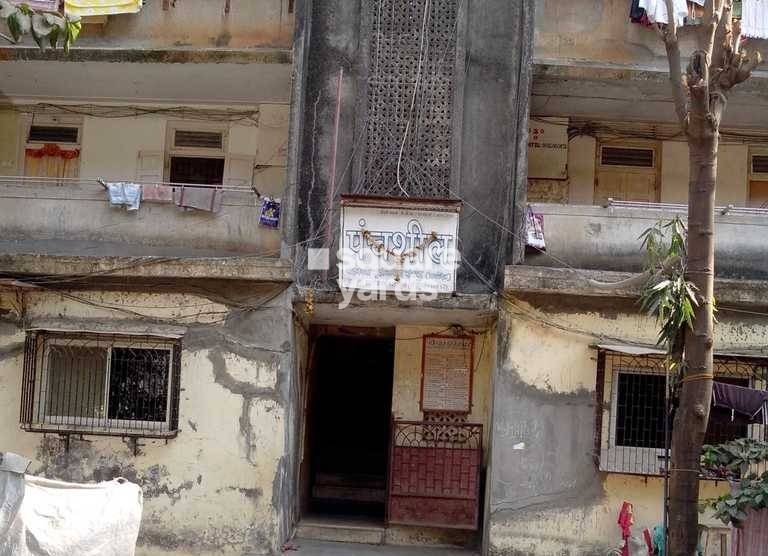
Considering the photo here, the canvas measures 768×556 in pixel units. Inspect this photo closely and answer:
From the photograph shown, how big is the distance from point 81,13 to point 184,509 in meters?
5.69

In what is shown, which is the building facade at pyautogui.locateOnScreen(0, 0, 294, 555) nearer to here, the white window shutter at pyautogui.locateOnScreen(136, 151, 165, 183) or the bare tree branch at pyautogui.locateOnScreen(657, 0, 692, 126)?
the white window shutter at pyautogui.locateOnScreen(136, 151, 165, 183)

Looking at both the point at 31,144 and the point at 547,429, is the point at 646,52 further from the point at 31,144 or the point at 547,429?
the point at 31,144

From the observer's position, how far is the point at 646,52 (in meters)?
12.4

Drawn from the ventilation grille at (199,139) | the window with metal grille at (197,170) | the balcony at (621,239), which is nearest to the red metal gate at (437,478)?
the balcony at (621,239)

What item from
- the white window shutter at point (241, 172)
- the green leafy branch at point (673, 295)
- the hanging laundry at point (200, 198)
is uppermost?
the white window shutter at point (241, 172)

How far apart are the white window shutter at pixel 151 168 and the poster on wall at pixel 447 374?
13.1ft

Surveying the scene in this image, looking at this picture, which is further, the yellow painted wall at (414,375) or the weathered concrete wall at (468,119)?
the yellow painted wall at (414,375)

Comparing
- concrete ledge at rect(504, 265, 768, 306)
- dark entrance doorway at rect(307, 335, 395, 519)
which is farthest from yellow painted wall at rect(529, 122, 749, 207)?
dark entrance doorway at rect(307, 335, 395, 519)

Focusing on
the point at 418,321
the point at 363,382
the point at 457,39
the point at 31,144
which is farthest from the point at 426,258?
the point at 31,144

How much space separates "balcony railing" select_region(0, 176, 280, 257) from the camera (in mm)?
12148

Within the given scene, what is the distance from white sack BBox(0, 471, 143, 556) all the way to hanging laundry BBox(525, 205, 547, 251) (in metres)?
5.07

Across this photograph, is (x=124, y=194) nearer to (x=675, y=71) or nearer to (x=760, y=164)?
(x=675, y=71)

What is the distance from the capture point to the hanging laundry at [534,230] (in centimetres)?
1174

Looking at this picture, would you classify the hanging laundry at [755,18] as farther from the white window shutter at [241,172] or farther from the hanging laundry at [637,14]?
the white window shutter at [241,172]
